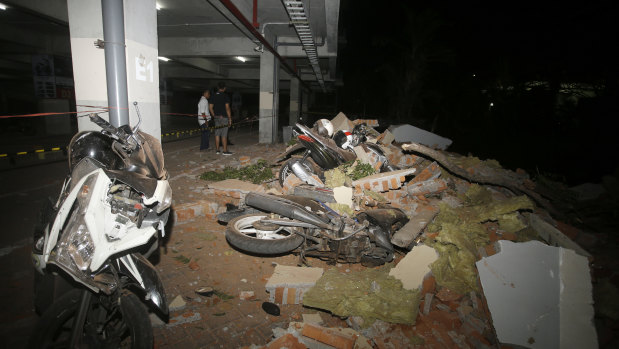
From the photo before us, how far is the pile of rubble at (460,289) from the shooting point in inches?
95.8

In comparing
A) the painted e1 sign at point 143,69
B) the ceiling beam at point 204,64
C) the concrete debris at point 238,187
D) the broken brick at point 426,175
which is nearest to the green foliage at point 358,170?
the broken brick at point 426,175

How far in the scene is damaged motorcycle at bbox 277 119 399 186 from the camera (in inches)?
202

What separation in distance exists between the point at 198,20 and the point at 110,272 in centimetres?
1026

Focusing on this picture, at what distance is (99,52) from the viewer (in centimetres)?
358

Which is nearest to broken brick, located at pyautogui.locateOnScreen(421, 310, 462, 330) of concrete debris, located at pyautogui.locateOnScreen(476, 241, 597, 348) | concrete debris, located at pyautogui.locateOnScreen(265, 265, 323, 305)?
concrete debris, located at pyautogui.locateOnScreen(476, 241, 597, 348)

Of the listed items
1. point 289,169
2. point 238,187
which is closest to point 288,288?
point 238,187

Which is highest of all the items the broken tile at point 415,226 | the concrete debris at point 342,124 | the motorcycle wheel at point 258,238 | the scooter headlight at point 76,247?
the concrete debris at point 342,124

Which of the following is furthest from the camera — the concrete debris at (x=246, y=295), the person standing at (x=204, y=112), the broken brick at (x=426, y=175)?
the person standing at (x=204, y=112)

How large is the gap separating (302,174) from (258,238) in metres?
2.05

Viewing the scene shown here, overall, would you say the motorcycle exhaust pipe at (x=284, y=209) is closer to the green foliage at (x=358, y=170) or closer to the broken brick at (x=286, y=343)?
the broken brick at (x=286, y=343)

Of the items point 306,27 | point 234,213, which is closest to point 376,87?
point 306,27

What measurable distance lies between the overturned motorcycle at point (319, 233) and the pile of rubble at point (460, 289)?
213 mm

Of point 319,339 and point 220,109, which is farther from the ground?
point 220,109

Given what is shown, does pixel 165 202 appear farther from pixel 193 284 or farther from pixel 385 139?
pixel 385 139
